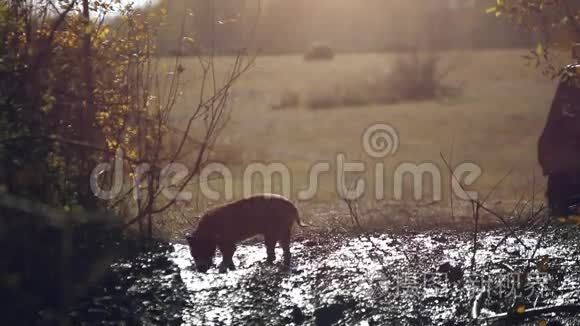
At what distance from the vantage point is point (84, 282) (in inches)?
265

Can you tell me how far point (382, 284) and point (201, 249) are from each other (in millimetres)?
1918

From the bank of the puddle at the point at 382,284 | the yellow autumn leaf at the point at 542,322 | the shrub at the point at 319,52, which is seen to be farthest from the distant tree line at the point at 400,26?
the yellow autumn leaf at the point at 542,322

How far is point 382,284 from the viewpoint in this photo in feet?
23.1

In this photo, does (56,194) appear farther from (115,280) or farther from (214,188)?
(214,188)

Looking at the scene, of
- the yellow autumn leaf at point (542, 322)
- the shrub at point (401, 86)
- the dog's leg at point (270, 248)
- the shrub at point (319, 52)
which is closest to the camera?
the yellow autumn leaf at point (542, 322)

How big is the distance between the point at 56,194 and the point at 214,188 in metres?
6.35

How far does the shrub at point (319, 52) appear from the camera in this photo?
4062 cm

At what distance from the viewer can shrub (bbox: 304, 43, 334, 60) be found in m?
40.6

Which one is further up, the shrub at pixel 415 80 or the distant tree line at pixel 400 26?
the distant tree line at pixel 400 26

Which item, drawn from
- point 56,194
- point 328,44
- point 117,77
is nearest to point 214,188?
point 117,77

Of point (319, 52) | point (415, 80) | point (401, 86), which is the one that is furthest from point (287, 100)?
point (319, 52)

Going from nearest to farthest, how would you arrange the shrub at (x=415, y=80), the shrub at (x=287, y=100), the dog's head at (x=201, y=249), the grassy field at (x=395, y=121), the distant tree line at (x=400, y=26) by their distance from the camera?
the dog's head at (x=201, y=249), the grassy field at (x=395, y=121), the shrub at (x=287, y=100), the shrub at (x=415, y=80), the distant tree line at (x=400, y=26)

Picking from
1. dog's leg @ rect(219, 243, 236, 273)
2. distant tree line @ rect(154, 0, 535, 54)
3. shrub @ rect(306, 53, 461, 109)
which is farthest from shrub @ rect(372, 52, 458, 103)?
dog's leg @ rect(219, 243, 236, 273)

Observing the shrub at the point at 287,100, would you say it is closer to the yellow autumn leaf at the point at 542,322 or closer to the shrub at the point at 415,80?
the shrub at the point at 415,80
